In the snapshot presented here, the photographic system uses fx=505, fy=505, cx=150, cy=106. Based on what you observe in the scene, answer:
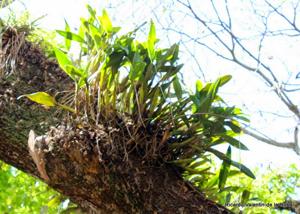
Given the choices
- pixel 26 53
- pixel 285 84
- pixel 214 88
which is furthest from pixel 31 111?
pixel 285 84

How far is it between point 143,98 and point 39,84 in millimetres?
453

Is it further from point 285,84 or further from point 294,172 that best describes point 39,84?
point 294,172

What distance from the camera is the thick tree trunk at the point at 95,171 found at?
1.52 meters

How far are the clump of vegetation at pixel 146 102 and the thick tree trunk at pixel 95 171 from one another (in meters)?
0.05

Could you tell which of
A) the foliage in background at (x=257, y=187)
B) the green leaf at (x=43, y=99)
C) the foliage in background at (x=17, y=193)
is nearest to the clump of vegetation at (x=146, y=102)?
the green leaf at (x=43, y=99)

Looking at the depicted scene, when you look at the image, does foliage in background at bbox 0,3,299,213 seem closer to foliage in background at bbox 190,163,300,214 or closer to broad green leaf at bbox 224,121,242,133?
broad green leaf at bbox 224,121,242,133

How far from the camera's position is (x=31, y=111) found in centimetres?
173

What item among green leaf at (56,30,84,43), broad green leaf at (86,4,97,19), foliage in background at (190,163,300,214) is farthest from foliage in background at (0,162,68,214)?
broad green leaf at (86,4,97,19)

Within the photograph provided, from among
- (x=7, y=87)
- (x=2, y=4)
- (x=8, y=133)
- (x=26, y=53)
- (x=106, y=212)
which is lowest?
(x=106, y=212)

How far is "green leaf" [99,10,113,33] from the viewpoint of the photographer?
5.86 ft

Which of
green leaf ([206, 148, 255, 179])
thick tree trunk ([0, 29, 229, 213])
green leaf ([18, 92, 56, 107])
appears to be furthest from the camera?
green leaf ([206, 148, 255, 179])

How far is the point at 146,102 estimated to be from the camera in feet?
5.51

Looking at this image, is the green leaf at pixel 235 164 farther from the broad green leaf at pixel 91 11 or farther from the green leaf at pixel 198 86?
the broad green leaf at pixel 91 11

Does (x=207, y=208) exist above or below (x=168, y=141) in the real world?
below
